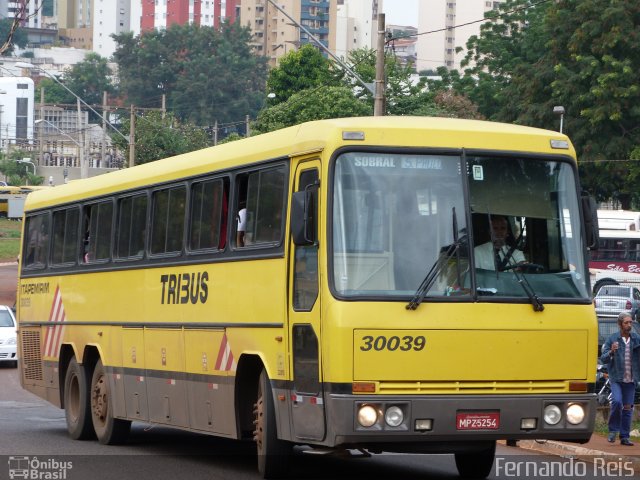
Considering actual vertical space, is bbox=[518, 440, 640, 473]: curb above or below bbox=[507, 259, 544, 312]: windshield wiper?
below

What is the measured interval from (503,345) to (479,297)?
1.38 feet

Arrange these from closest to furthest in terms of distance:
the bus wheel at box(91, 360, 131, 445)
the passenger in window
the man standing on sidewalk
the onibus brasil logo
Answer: the passenger in window < the onibus brasil logo < the bus wheel at box(91, 360, 131, 445) < the man standing on sidewalk

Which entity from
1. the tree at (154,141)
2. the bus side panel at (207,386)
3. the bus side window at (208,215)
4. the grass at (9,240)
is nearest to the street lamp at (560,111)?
the tree at (154,141)

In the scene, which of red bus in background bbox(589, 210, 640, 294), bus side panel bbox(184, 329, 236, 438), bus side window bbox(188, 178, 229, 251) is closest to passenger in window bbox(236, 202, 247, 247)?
bus side window bbox(188, 178, 229, 251)

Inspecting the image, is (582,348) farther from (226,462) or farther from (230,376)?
(226,462)

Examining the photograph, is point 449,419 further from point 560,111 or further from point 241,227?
point 560,111

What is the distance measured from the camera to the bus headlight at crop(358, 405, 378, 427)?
11.0 meters

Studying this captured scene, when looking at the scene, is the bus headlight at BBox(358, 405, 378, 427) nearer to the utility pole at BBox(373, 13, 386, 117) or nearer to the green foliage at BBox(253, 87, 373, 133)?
the utility pole at BBox(373, 13, 386, 117)

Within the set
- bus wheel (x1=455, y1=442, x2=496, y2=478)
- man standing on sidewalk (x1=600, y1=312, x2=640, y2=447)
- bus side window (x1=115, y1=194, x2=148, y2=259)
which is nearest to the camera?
bus wheel (x1=455, y1=442, x2=496, y2=478)

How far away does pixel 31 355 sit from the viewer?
1988 centimetres

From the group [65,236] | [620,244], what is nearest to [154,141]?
[620,244]

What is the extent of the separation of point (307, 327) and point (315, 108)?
48107 millimetres

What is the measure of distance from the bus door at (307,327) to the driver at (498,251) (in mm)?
1309

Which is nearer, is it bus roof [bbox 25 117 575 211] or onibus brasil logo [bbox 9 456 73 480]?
bus roof [bbox 25 117 575 211]
